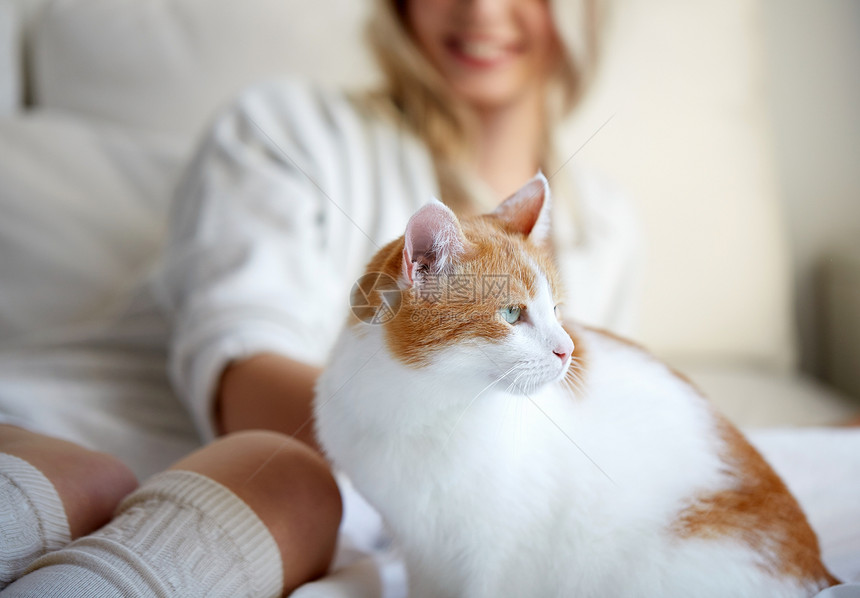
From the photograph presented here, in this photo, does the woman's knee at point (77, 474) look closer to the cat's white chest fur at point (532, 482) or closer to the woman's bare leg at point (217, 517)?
the woman's bare leg at point (217, 517)

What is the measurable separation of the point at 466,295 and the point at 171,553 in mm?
269

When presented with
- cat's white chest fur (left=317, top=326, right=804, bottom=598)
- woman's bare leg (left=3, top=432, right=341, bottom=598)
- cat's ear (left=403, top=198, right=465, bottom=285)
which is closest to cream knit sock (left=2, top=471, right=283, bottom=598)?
woman's bare leg (left=3, top=432, right=341, bottom=598)

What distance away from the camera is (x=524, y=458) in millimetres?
456

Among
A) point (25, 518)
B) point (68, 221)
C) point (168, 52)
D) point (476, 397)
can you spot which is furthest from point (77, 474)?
point (168, 52)

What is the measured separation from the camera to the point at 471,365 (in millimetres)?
428

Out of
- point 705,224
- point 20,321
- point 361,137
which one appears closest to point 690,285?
point 705,224

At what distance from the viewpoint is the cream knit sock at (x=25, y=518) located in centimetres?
44

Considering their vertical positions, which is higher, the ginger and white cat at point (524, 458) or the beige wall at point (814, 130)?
the beige wall at point (814, 130)

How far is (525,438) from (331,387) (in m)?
0.16

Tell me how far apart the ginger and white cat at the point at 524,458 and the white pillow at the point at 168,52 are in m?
1.16

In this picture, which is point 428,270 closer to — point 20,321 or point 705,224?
point 20,321

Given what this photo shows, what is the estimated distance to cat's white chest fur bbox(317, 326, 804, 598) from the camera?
17.5 inches

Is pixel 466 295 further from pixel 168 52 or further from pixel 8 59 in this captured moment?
pixel 8 59

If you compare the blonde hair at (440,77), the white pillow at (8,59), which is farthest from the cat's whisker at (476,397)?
the white pillow at (8,59)
